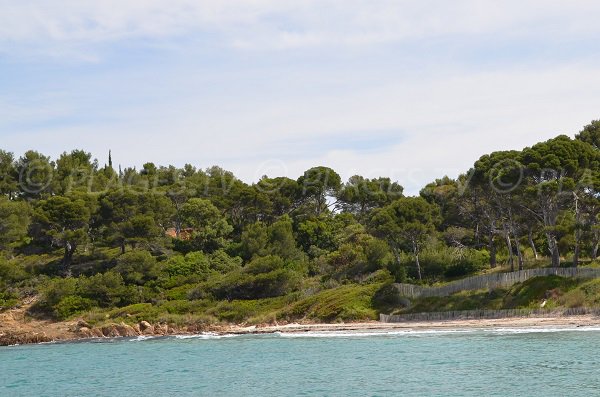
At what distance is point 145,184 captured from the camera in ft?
299

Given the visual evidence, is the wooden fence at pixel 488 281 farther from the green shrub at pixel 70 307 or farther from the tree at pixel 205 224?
the tree at pixel 205 224

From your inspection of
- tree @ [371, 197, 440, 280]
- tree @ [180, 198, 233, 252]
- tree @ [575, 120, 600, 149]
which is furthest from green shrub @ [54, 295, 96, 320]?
tree @ [575, 120, 600, 149]

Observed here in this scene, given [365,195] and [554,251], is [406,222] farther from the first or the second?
[365,195]

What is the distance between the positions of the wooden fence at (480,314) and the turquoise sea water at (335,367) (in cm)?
374

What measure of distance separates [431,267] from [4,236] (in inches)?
1696

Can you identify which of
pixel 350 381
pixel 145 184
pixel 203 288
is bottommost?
pixel 350 381

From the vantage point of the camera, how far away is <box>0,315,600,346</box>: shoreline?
45.8 meters

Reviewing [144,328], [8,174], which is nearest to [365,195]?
[144,328]

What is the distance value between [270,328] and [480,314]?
1488 cm

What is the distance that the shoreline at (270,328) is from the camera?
150 ft

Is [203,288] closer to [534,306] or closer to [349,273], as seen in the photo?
[349,273]

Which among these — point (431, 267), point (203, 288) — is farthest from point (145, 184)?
point (431, 267)

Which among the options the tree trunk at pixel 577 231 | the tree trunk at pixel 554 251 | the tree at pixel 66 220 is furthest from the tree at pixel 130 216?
the tree trunk at pixel 577 231

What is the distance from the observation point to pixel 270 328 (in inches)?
2269
